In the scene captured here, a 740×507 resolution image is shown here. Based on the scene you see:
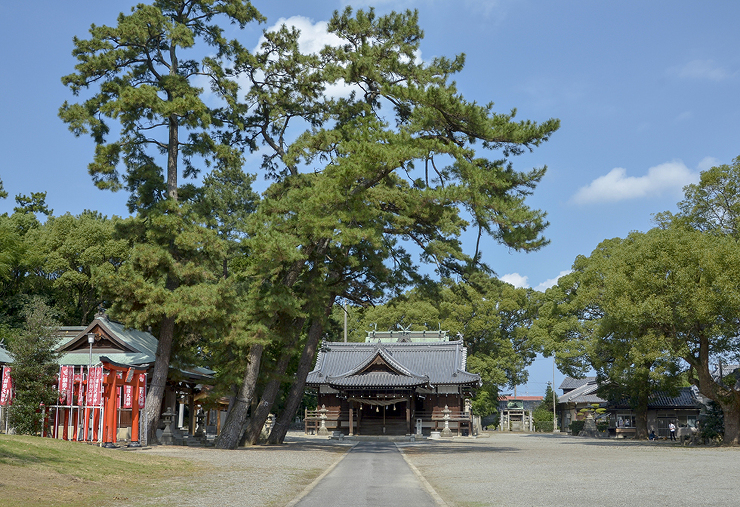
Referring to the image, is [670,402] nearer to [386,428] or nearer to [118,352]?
[386,428]

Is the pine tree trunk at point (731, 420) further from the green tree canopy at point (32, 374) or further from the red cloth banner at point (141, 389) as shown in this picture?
the green tree canopy at point (32, 374)

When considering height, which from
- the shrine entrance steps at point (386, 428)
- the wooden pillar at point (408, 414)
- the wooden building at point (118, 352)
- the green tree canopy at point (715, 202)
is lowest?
the shrine entrance steps at point (386, 428)

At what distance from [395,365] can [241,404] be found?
16.8 m

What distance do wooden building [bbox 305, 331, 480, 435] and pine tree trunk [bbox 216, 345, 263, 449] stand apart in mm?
15019

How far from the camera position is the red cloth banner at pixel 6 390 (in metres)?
17.7

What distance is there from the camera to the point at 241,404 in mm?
21188

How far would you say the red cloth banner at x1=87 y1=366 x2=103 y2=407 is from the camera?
1748cm

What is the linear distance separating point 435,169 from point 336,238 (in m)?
4.29

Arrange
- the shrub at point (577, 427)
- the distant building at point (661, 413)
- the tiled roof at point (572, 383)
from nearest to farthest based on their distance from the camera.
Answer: the distant building at point (661, 413) → the shrub at point (577, 427) → the tiled roof at point (572, 383)

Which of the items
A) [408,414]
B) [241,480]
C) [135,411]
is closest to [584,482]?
[241,480]

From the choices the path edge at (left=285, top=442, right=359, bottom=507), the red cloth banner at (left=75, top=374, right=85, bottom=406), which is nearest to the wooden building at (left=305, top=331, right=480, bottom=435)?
the red cloth banner at (left=75, top=374, right=85, bottom=406)

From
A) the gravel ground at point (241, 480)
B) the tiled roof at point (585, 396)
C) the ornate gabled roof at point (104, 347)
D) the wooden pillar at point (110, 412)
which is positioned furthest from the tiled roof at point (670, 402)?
the wooden pillar at point (110, 412)

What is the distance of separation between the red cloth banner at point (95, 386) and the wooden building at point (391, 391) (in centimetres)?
1960

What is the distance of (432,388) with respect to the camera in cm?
3772
